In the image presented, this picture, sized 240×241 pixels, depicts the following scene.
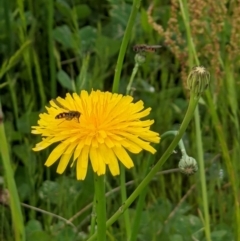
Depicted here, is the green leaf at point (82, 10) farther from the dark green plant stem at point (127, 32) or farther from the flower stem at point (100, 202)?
the flower stem at point (100, 202)

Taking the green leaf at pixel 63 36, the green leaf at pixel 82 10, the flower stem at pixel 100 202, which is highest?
the green leaf at pixel 82 10

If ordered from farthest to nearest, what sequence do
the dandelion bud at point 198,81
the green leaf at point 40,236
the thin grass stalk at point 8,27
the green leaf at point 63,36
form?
the green leaf at point 63,36
the thin grass stalk at point 8,27
the green leaf at point 40,236
the dandelion bud at point 198,81

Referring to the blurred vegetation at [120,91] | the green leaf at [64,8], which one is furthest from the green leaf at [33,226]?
the green leaf at [64,8]


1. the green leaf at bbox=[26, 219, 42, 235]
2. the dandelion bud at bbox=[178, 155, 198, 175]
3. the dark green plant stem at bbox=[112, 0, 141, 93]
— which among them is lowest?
the green leaf at bbox=[26, 219, 42, 235]

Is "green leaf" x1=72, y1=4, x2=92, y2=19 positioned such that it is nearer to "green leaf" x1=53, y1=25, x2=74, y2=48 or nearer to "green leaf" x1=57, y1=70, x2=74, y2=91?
"green leaf" x1=53, y1=25, x2=74, y2=48

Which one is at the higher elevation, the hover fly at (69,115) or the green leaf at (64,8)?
the green leaf at (64,8)

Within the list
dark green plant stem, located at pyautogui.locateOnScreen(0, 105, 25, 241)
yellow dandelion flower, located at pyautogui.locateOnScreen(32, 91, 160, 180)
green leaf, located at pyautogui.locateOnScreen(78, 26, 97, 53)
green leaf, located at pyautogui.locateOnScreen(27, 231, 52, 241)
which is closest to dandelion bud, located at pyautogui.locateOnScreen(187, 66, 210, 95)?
yellow dandelion flower, located at pyautogui.locateOnScreen(32, 91, 160, 180)

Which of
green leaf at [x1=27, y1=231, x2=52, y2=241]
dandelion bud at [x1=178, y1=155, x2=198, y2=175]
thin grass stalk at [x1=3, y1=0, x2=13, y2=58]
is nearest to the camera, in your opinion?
dandelion bud at [x1=178, y1=155, x2=198, y2=175]
